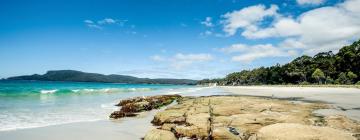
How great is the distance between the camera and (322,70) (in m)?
102

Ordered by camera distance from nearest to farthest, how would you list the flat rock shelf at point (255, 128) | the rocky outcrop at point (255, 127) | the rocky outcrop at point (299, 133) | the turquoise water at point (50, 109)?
the rocky outcrop at point (299, 133) → the flat rock shelf at point (255, 128) → the rocky outcrop at point (255, 127) → the turquoise water at point (50, 109)

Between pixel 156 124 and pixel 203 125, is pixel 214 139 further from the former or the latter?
pixel 156 124

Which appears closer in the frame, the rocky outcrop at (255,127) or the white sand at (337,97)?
the rocky outcrop at (255,127)

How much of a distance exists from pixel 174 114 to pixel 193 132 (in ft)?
13.8

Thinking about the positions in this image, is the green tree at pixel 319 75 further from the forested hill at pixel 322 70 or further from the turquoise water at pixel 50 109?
the turquoise water at pixel 50 109

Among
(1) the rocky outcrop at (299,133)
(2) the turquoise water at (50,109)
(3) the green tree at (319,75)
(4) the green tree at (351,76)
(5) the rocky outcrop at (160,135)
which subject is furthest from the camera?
(3) the green tree at (319,75)

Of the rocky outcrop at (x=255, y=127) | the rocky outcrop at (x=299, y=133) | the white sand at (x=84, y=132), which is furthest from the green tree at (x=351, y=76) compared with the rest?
the rocky outcrop at (x=299, y=133)

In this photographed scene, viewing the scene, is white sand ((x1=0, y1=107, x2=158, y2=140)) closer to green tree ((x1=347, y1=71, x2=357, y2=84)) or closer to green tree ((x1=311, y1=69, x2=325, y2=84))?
green tree ((x1=347, y1=71, x2=357, y2=84))

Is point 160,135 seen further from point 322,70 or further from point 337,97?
point 322,70

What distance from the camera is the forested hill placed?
8444cm

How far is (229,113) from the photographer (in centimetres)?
1484

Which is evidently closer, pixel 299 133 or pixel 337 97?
pixel 299 133

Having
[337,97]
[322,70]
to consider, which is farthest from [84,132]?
[322,70]

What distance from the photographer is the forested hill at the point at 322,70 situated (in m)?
84.4
